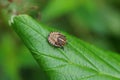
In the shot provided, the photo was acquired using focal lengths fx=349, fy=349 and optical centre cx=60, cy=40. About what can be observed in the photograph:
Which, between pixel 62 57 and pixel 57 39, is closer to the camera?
pixel 62 57

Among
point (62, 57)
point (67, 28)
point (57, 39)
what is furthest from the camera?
point (67, 28)

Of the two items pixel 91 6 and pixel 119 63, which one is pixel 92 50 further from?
pixel 91 6

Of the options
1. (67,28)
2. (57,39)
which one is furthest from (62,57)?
(67,28)

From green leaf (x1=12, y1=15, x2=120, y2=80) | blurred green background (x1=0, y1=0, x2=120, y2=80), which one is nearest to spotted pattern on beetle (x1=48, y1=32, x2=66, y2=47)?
green leaf (x1=12, y1=15, x2=120, y2=80)

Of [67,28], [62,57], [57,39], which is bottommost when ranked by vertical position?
[62,57]

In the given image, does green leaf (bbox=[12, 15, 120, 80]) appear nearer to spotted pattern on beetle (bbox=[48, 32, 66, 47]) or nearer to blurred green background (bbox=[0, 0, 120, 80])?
spotted pattern on beetle (bbox=[48, 32, 66, 47])

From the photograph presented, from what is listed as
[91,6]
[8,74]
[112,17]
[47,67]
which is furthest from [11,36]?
[47,67]

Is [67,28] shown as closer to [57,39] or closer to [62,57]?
[57,39]
